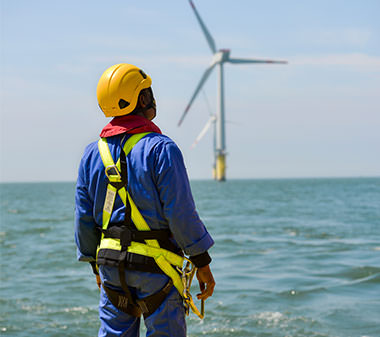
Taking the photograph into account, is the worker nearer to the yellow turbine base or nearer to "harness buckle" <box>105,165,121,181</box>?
"harness buckle" <box>105,165,121,181</box>

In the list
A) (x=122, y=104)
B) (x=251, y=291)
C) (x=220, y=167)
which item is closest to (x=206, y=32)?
(x=220, y=167)

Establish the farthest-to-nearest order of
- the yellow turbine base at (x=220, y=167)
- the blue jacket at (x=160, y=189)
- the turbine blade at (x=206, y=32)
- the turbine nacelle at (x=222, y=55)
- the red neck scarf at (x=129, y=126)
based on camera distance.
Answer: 1. the yellow turbine base at (x=220, y=167)
2. the turbine nacelle at (x=222, y=55)
3. the turbine blade at (x=206, y=32)
4. the red neck scarf at (x=129, y=126)
5. the blue jacket at (x=160, y=189)

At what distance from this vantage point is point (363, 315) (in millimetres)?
7395

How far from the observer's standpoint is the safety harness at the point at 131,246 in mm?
3129

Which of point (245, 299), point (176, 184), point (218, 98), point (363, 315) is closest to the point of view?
point (176, 184)

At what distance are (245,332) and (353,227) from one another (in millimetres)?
17052

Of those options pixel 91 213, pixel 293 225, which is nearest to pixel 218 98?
pixel 293 225

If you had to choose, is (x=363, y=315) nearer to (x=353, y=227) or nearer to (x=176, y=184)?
(x=176, y=184)

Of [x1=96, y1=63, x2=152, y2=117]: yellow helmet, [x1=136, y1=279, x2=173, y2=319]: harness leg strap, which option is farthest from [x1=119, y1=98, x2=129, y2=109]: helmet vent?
[x1=136, y1=279, x2=173, y2=319]: harness leg strap

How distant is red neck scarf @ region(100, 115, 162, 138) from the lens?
320cm

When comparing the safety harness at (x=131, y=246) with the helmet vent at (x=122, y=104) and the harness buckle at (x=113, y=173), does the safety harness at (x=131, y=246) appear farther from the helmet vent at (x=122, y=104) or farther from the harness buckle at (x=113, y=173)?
the helmet vent at (x=122, y=104)

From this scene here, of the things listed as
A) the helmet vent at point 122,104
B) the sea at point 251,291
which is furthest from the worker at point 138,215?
the sea at point 251,291

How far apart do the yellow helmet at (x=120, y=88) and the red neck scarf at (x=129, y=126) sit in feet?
0.13

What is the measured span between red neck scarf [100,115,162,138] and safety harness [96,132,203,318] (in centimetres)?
5
